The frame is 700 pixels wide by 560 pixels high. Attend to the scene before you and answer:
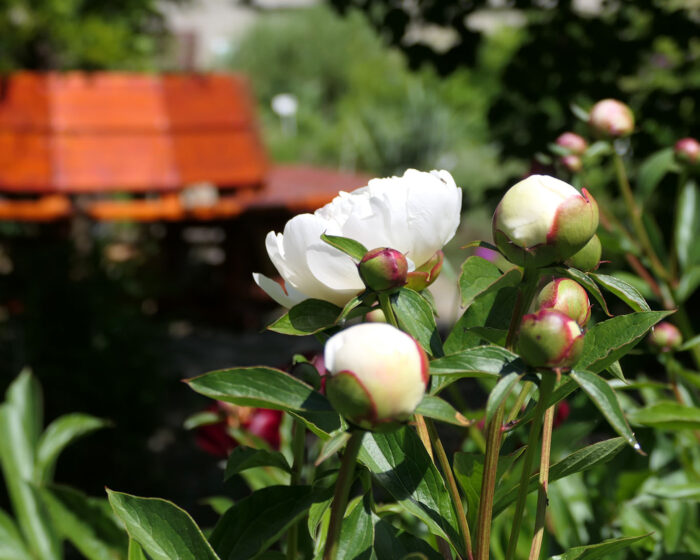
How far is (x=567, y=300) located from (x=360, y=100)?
7.33 m

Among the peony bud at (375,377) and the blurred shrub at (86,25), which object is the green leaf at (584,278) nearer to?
the peony bud at (375,377)

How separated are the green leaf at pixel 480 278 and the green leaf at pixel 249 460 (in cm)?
16

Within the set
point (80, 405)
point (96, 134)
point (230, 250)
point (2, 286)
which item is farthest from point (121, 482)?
point (230, 250)

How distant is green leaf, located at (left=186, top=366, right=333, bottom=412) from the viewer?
1.27 ft

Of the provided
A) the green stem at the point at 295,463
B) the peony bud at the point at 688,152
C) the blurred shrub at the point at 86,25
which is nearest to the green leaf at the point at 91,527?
the green stem at the point at 295,463

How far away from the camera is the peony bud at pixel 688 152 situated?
3.00 ft

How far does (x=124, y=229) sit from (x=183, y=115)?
5.32ft

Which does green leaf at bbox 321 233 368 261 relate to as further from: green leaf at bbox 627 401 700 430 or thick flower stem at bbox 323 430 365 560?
green leaf at bbox 627 401 700 430

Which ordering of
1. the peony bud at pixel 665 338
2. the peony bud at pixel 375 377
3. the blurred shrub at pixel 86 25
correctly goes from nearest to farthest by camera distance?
the peony bud at pixel 375 377 → the peony bud at pixel 665 338 → the blurred shrub at pixel 86 25

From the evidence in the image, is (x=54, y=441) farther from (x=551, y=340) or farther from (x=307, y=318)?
(x=551, y=340)

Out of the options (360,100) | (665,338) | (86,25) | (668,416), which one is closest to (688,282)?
(665,338)

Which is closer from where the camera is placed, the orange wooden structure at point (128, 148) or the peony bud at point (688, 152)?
the peony bud at point (688, 152)

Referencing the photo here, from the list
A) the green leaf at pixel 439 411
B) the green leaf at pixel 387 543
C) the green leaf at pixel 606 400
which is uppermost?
the green leaf at pixel 606 400

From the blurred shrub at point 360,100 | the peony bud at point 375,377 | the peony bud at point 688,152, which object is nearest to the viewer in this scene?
the peony bud at point 375,377
